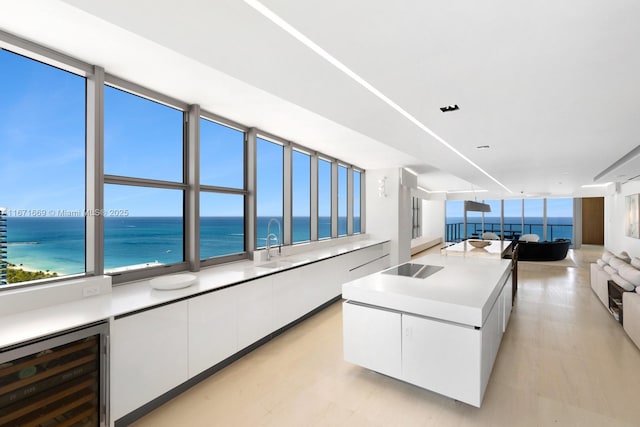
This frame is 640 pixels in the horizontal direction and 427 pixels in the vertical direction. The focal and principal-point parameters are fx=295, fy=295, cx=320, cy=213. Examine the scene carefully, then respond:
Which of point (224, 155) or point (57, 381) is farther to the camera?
point (224, 155)

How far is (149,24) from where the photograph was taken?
3.95 feet

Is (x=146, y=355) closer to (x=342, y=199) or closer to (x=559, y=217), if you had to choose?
(x=342, y=199)

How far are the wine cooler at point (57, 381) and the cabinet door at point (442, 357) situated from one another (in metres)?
2.08

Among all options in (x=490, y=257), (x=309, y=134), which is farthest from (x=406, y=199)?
(x=309, y=134)

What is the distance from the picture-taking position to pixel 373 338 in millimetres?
2479

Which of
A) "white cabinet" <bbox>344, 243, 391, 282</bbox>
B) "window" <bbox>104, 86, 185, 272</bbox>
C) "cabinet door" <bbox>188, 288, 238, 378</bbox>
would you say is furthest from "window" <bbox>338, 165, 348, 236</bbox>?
"cabinet door" <bbox>188, 288, 238, 378</bbox>

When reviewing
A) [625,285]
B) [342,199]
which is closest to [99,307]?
[342,199]

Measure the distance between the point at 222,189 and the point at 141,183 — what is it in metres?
0.93

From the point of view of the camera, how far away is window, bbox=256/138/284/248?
406cm

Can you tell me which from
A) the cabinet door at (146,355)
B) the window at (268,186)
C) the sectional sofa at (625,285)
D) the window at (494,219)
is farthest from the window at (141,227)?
the window at (494,219)

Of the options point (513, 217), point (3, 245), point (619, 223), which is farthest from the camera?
point (513, 217)

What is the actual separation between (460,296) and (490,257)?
7.10ft

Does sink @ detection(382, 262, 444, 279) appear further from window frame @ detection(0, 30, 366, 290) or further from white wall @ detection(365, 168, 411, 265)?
white wall @ detection(365, 168, 411, 265)

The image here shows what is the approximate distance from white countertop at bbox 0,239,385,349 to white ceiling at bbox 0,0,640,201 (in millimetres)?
1590
